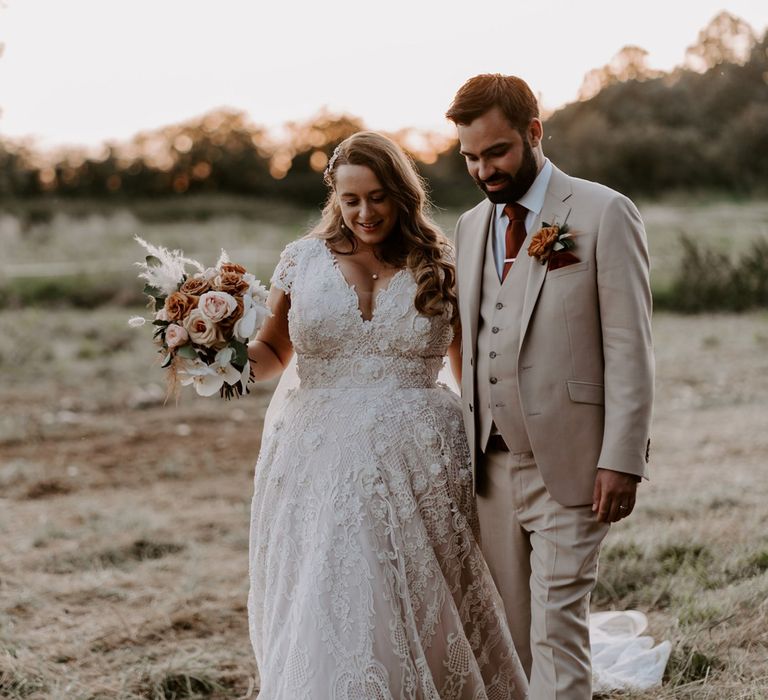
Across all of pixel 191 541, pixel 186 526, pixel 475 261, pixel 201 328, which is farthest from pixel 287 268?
pixel 186 526

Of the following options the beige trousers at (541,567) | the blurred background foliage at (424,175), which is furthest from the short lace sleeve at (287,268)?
the blurred background foliage at (424,175)

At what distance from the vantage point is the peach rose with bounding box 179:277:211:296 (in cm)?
338

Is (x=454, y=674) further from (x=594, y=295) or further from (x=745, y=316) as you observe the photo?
(x=745, y=316)

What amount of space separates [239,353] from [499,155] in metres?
1.10

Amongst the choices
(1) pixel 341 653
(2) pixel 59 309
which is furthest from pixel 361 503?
(2) pixel 59 309

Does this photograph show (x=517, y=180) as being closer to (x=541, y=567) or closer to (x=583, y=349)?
(x=583, y=349)

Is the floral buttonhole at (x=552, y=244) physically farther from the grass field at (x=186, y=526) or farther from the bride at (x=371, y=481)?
the grass field at (x=186, y=526)

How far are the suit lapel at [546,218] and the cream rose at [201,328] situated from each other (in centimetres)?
104

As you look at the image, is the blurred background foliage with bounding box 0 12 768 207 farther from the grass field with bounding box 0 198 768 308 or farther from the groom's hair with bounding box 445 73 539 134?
the groom's hair with bounding box 445 73 539 134

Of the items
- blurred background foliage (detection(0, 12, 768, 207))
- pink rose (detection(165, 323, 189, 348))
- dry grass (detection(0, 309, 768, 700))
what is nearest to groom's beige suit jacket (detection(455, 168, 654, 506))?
pink rose (detection(165, 323, 189, 348))

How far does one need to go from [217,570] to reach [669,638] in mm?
2718

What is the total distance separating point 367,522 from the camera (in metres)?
3.37

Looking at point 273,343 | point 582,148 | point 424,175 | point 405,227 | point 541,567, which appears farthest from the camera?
point 582,148

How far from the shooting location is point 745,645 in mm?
4191
